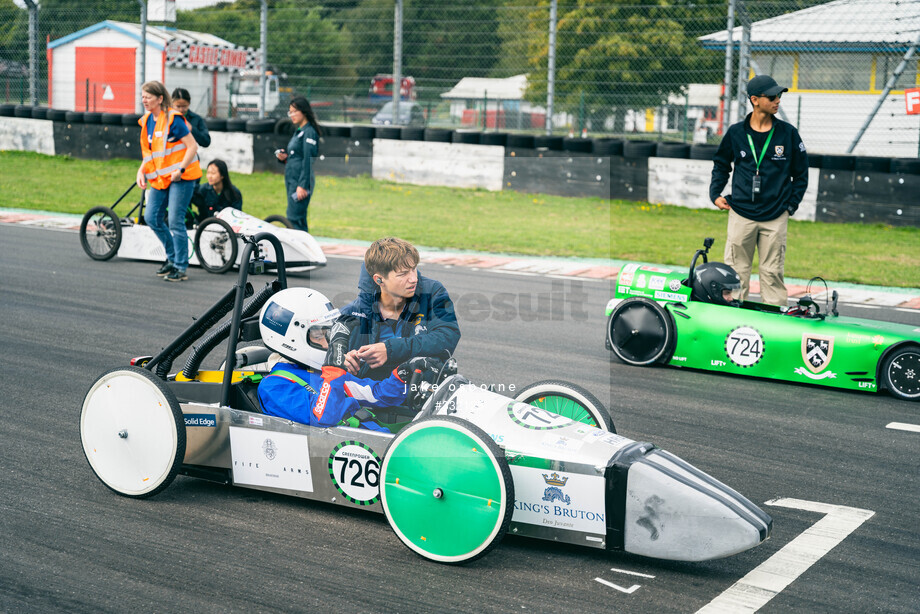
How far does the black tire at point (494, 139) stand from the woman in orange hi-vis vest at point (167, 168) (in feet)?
24.4

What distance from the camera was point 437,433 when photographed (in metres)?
3.73

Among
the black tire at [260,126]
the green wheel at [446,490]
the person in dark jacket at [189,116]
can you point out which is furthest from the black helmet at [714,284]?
the black tire at [260,126]

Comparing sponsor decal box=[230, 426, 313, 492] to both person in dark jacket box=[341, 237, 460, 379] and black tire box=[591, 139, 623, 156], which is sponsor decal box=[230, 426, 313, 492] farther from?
black tire box=[591, 139, 623, 156]

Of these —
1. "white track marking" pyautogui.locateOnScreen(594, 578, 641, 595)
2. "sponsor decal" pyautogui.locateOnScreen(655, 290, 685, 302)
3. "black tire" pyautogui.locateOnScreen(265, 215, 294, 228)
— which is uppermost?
"black tire" pyautogui.locateOnScreen(265, 215, 294, 228)

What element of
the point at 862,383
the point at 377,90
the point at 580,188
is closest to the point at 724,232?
the point at 580,188

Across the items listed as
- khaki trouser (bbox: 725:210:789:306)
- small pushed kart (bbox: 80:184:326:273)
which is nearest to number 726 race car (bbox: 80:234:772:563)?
khaki trouser (bbox: 725:210:789:306)

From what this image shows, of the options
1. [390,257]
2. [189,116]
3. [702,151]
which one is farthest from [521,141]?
[390,257]

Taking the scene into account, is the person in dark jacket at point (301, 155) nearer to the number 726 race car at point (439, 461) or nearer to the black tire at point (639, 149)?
the number 726 race car at point (439, 461)

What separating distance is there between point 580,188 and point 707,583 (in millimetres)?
11696

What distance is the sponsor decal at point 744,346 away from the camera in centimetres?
688

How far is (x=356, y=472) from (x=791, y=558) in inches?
70.0

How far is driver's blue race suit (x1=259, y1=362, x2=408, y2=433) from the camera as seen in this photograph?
4207 millimetres

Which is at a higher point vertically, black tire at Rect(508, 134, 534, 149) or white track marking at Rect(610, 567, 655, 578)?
black tire at Rect(508, 134, 534, 149)

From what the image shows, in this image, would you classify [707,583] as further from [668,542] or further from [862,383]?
[862,383]
